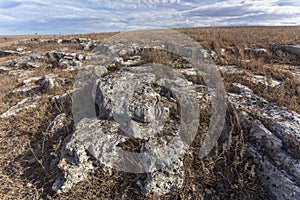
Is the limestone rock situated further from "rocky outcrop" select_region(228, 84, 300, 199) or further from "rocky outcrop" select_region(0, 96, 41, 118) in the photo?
A: "rocky outcrop" select_region(228, 84, 300, 199)

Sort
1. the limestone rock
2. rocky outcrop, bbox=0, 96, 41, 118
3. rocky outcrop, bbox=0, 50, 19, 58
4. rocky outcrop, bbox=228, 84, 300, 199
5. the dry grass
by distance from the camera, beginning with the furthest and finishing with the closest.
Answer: rocky outcrop, bbox=0, 50, 19, 58 → the limestone rock → rocky outcrop, bbox=0, 96, 41, 118 → the dry grass → rocky outcrop, bbox=228, 84, 300, 199

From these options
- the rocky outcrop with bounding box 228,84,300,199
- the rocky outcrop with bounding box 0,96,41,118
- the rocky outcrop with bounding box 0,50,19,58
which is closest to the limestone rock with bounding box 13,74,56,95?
the rocky outcrop with bounding box 0,96,41,118

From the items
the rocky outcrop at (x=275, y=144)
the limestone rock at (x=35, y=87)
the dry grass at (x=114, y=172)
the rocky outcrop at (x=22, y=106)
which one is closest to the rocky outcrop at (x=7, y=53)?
the limestone rock at (x=35, y=87)

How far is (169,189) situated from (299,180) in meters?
2.07

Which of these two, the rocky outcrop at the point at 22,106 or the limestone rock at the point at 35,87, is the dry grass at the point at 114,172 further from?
the limestone rock at the point at 35,87

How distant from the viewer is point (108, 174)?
13.0ft

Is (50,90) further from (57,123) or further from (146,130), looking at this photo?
(146,130)

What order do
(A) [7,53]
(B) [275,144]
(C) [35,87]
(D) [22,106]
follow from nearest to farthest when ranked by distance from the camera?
(B) [275,144] < (D) [22,106] < (C) [35,87] < (A) [7,53]

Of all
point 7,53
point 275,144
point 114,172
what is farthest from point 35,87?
point 7,53

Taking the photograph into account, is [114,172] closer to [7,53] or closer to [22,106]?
[22,106]

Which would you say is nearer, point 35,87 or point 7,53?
point 35,87

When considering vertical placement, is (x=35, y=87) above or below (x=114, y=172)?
above

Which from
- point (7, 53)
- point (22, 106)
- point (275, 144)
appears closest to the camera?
point (275, 144)

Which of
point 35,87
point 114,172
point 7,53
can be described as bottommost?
point 114,172
